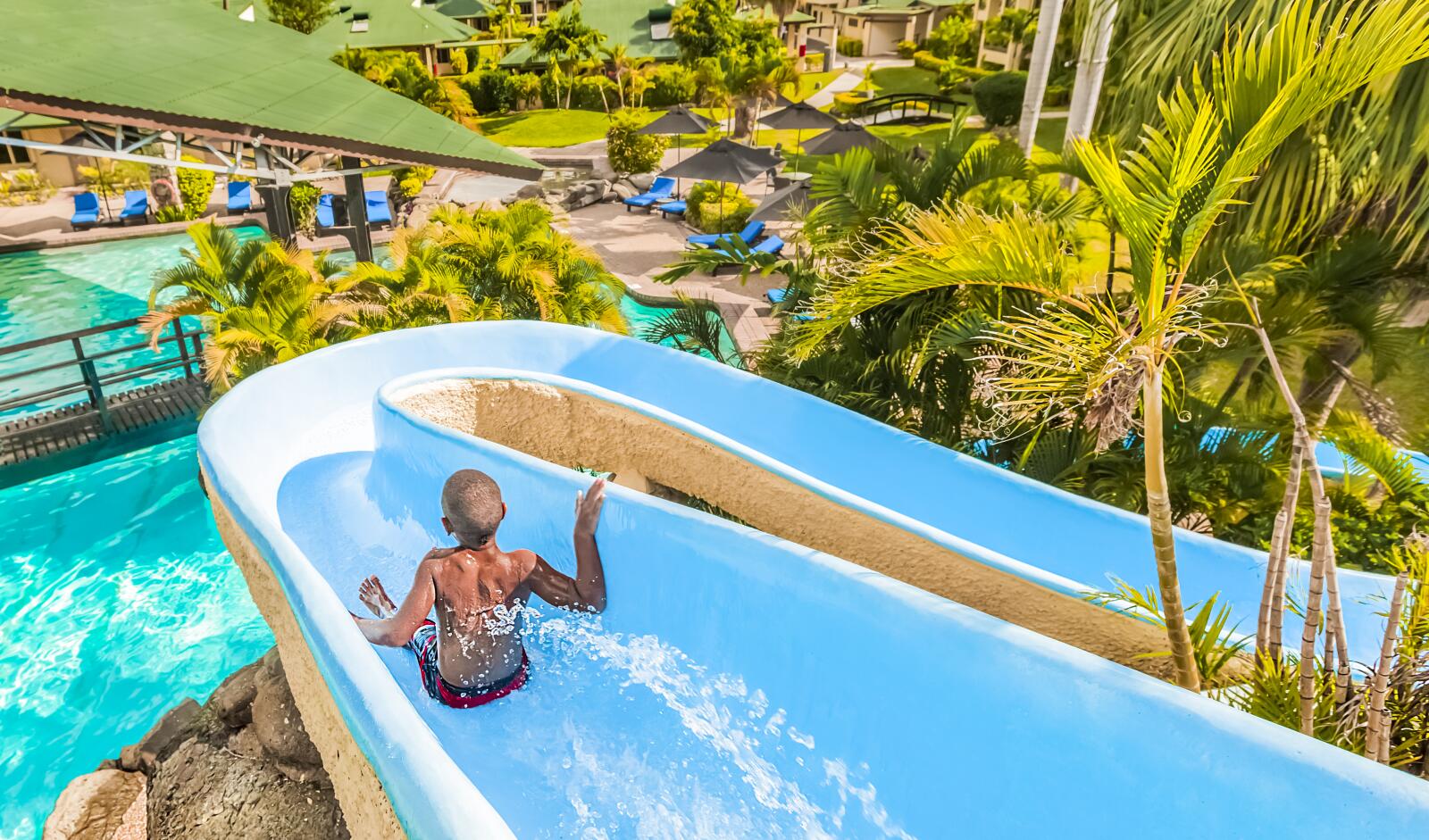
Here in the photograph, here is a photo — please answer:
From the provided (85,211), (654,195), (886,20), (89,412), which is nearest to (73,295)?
(85,211)

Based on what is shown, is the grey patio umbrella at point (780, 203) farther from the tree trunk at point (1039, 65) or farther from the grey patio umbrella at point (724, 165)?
the tree trunk at point (1039, 65)

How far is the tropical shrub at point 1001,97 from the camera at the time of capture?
24875mm

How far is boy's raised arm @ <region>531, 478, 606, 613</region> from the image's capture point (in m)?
4.54

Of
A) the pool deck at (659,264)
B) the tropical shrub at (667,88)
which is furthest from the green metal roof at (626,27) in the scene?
the pool deck at (659,264)

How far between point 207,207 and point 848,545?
20.6 meters

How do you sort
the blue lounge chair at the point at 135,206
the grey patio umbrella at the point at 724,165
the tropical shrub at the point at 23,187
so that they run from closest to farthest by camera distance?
the grey patio umbrella at the point at 724,165 < the blue lounge chair at the point at 135,206 < the tropical shrub at the point at 23,187

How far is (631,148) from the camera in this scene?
2095 cm

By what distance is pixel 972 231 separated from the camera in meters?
3.52

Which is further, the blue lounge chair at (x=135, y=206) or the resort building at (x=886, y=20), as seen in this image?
the resort building at (x=886, y=20)

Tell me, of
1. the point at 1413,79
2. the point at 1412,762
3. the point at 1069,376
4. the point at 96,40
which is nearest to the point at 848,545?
the point at 1069,376

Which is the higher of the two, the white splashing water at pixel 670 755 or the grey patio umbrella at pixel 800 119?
the grey patio umbrella at pixel 800 119

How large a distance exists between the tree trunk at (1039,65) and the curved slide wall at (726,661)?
898 cm

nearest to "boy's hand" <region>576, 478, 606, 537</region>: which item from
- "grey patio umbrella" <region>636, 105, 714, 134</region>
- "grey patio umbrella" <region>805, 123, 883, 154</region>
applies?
"grey patio umbrella" <region>805, 123, 883, 154</region>

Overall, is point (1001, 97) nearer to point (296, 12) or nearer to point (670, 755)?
point (670, 755)
